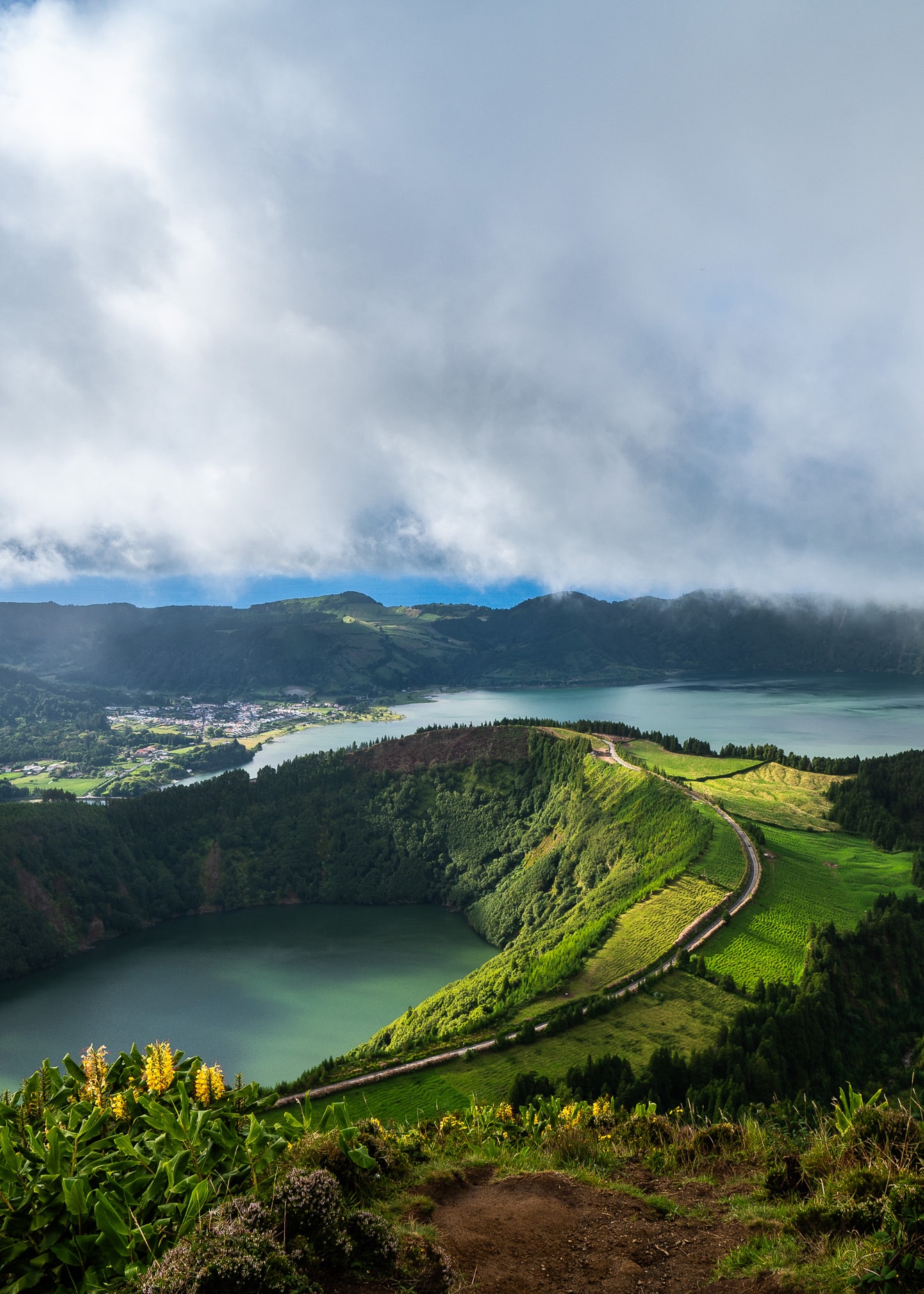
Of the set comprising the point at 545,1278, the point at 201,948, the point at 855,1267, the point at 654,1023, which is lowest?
the point at 201,948

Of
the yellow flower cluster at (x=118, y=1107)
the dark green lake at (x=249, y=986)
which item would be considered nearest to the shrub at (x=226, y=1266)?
the yellow flower cluster at (x=118, y=1107)

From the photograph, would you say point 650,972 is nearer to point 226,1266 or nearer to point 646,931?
point 646,931

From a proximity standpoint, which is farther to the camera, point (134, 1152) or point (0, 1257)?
point (134, 1152)

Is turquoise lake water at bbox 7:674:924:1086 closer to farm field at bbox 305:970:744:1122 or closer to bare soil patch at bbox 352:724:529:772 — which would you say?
farm field at bbox 305:970:744:1122

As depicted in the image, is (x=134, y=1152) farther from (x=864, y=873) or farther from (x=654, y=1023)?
(x=864, y=873)

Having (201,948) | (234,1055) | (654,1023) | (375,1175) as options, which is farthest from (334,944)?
(375,1175)

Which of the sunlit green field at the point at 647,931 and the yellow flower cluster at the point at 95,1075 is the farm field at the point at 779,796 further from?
the yellow flower cluster at the point at 95,1075

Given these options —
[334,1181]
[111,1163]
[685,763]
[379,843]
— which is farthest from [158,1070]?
[685,763]

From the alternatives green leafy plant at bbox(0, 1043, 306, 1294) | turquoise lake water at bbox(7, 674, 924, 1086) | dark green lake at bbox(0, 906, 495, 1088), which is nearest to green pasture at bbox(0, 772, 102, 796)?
dark green lake at bbox(0, 906, 495, 1088)
